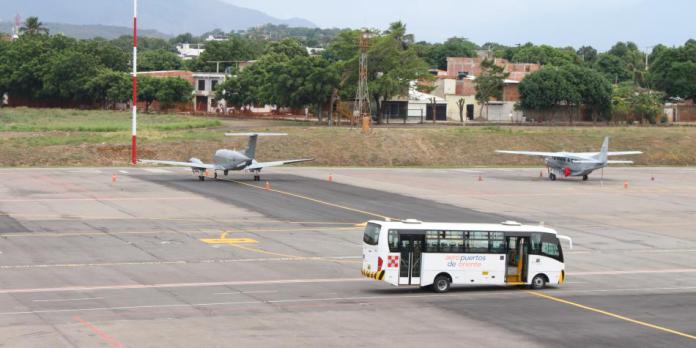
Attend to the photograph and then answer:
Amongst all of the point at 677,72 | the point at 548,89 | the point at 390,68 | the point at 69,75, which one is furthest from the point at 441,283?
the point at 677,72

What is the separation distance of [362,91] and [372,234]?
327 ft

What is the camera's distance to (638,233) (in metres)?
64.8

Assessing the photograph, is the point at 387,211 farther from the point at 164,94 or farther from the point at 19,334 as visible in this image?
the point at 164,94

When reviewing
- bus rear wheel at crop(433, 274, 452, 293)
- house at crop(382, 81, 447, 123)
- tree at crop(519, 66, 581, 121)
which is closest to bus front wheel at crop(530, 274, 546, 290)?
bus rear wheel at crop(433, 274, 452, 293)

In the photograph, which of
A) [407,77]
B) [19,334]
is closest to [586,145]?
[407,77]

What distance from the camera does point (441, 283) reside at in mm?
41344

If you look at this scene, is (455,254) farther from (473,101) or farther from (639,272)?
(473,101)

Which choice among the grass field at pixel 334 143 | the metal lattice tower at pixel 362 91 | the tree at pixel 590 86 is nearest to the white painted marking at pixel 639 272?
the grass field at pixel 334 143

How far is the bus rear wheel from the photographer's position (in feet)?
135

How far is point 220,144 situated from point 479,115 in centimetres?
7880

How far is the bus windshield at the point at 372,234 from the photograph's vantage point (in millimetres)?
40438

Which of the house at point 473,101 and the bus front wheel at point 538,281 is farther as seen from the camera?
the house at point 473,101

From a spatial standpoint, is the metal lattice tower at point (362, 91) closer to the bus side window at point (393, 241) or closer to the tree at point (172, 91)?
the tree at point (172, 91)

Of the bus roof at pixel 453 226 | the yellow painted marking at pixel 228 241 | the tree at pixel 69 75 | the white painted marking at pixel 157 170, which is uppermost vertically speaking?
the tree at pixel 69 75
